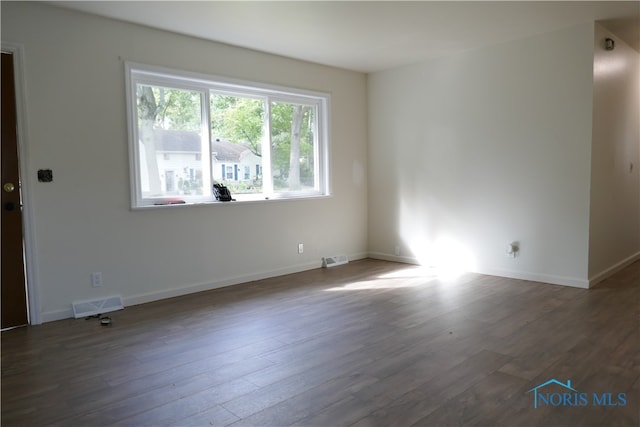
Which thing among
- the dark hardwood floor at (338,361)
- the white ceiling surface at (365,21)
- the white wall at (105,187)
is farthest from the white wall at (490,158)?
the white wall at (105,187)

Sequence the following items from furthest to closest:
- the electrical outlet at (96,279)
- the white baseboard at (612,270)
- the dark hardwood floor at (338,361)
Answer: the white baseboard at (612,270), the electrical outlet at (96,279), the dark hardwood floor at (338,361)

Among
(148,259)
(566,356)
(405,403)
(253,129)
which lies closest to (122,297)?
(148,259)

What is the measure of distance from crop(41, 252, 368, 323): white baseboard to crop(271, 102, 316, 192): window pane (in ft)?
3.24

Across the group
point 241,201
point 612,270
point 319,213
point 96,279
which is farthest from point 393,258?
point 96,279

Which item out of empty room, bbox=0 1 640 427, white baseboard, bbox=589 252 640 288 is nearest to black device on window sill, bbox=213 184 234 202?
empty room, bbox=0 1 640 427

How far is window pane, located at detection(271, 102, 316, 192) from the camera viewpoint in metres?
5.44

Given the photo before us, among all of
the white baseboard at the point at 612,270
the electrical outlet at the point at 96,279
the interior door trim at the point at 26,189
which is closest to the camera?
the interior door trim at the point at 26,189

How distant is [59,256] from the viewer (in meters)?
3.77

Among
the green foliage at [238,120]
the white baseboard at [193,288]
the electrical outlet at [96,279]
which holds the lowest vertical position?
the white baseboard at [193,288]

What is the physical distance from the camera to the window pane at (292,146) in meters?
5.44

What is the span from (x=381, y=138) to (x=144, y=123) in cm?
315

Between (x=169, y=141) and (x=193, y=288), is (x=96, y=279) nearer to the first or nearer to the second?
(x=193, y=288)

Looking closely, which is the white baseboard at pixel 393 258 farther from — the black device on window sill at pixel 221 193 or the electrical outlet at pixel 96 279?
the electrical outlet at pixel 96 279

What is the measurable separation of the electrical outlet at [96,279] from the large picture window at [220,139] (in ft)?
2.28
